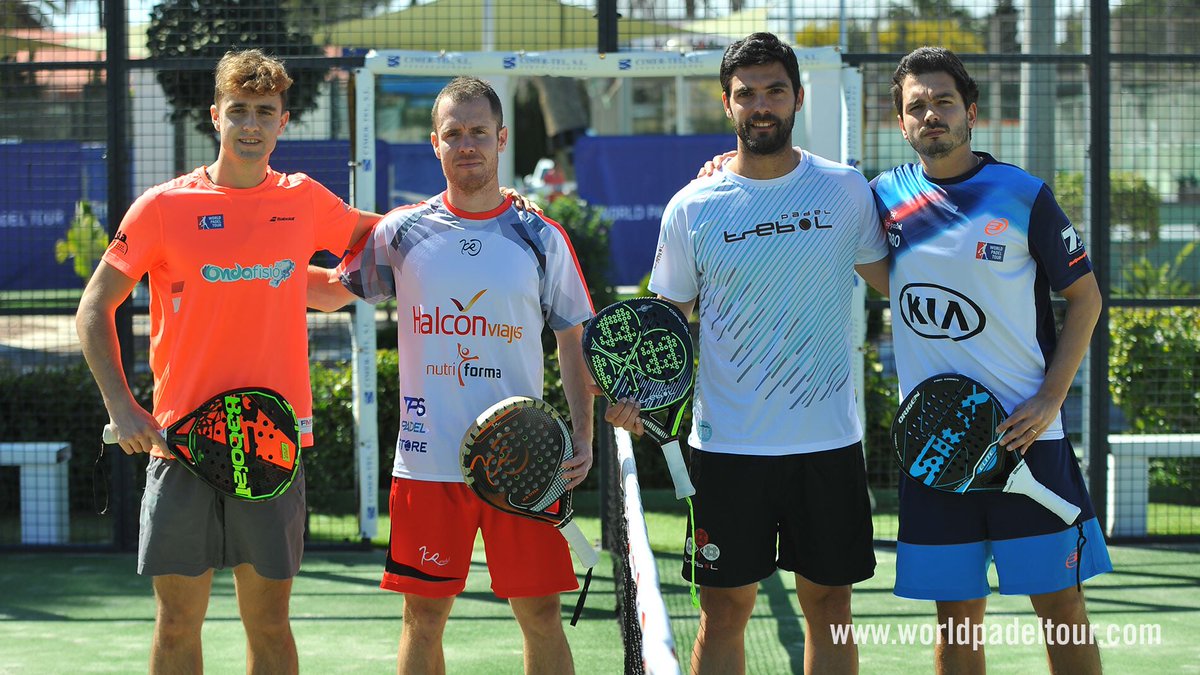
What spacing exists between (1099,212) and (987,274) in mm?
3473

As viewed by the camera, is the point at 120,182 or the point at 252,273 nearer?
the point at 252,273

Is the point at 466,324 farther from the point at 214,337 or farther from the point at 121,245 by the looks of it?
the point at 121,245

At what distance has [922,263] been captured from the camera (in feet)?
12.2

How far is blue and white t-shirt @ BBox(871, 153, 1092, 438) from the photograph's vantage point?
365cm

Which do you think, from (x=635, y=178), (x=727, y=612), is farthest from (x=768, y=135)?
(x=635, y=178)

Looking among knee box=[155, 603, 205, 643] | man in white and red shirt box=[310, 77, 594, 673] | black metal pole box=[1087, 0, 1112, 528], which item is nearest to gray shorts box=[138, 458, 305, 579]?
knee box=[155, 603, 205, 643]

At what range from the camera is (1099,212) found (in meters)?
6.74

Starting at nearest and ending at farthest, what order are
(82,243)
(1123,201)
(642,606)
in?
1. (642,606)
2. (82,243)
3. (1123,201)

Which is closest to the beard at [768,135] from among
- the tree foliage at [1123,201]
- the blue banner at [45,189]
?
the blue banner at [45,189]

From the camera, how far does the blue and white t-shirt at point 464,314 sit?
3688 millimetres

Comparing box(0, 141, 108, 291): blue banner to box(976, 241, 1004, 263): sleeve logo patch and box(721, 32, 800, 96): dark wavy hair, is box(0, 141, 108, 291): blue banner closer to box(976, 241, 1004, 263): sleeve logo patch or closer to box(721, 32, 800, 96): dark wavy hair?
box(721, 32, 800, 96): dark wavy hair

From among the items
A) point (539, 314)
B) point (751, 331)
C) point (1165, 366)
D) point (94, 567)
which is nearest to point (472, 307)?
point (539, 314)

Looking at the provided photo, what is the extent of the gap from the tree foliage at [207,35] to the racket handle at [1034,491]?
4.41 meters

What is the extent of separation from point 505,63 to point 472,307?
300cm
